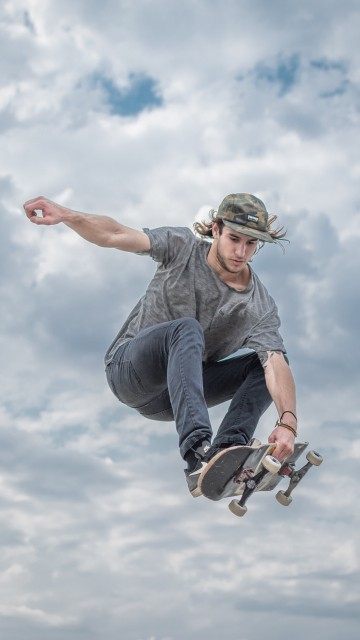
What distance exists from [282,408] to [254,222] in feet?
6.30

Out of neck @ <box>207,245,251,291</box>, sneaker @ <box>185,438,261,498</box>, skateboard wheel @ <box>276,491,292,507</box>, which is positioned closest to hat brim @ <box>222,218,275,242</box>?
neck @ <box>207,245,251,291</box>

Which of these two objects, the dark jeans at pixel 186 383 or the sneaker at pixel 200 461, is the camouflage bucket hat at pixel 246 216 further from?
the sneaker at pixel 200 461

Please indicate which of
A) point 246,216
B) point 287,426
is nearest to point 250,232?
point 246,216

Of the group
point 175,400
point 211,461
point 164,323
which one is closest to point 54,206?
point 164,323

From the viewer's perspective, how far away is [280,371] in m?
9.80

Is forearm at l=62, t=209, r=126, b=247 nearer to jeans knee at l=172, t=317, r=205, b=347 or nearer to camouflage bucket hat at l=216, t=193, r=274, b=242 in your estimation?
jeans knee at l=172, t=317, r=205, b=347

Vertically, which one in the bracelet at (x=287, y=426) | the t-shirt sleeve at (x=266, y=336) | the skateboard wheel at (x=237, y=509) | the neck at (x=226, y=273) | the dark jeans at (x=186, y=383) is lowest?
the skateboard wheel at (x=237, y=509)

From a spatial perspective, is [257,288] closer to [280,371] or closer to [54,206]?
[280,371]

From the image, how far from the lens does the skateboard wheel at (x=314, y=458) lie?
9.64 m

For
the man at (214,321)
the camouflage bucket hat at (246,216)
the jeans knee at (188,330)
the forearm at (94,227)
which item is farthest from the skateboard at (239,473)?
the forearm at (94,227)

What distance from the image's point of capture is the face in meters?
9.74

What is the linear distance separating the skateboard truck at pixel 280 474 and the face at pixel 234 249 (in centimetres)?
207

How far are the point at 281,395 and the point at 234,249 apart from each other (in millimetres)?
1566

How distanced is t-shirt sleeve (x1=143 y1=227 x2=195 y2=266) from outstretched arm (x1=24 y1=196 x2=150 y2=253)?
0.11 meters
